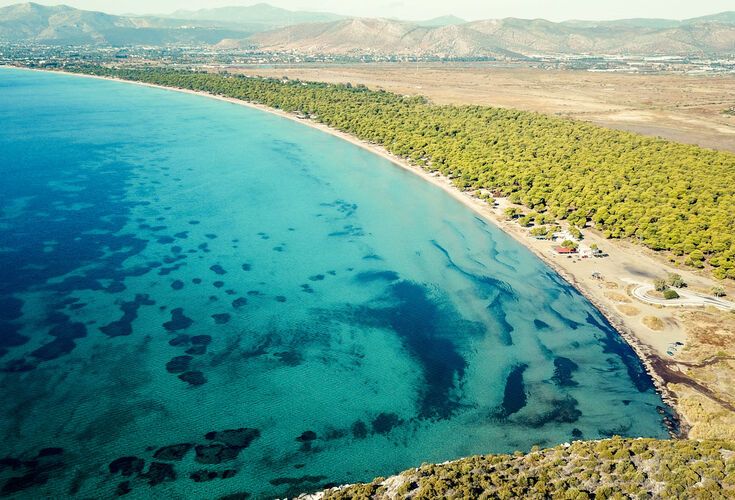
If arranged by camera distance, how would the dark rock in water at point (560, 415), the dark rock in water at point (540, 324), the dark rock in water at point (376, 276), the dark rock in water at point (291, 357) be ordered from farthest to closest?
1. the dark rock in water at point (376, 276)
2. the dark rock in water at point (540, 324)
3. the dark rock in water at point (291, 357)
4. the dark rock in water at point (560, 415)

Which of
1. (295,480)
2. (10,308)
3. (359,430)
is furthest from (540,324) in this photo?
(10,308)

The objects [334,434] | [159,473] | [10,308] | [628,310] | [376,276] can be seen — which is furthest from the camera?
[376,276]

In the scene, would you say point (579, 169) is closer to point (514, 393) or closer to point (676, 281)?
point (676, 281)

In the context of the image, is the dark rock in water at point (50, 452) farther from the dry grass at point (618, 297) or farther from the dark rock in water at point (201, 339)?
the dry grass at point (618, 297)

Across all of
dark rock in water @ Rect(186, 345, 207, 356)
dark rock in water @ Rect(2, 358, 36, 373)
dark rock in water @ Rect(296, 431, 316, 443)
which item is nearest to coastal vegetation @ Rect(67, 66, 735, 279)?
dark rock in water @ Rect(296, 431, 316, 443)

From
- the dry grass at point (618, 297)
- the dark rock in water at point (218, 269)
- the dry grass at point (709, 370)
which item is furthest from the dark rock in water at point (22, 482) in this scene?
the dry grass at point (618, 297)

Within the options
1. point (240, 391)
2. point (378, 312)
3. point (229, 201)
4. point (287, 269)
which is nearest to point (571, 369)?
point (378, 312)
